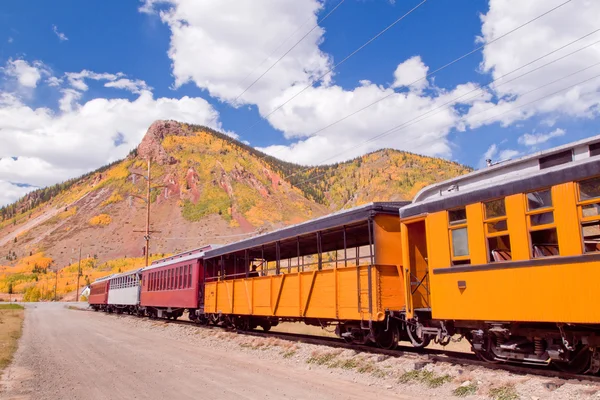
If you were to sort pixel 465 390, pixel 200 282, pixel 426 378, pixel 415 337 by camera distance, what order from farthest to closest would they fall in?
pixel 200 282 → pixel 415 337 → pixel 426 378 → pixel 465 390

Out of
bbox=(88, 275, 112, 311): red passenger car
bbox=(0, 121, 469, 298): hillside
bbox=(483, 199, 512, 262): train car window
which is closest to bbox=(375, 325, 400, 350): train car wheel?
bbox=(483, 199, 512, 262): train car window

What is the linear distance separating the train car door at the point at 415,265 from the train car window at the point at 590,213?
3969mm

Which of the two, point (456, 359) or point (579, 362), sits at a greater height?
point (579, 362)

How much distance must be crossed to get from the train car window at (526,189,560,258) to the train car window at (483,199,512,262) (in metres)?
0.49

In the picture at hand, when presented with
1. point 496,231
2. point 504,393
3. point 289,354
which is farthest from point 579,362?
point 289,354

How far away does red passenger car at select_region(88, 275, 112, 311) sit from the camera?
151 feet

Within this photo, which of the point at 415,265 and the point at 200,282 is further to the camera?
the point at 200,282

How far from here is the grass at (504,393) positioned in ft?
23.9

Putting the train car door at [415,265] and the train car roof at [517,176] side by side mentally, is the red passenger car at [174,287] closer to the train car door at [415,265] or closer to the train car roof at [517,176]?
the train car door at [415,265]

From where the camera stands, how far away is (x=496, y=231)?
346 inches

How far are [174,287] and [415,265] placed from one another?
18242 mm

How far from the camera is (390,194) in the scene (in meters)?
147

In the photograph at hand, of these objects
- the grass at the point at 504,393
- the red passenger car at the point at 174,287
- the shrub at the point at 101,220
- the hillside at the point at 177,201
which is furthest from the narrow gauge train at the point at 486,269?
the shrub at the point at 101,220

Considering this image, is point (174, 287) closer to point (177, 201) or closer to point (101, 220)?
point (177, 201)
